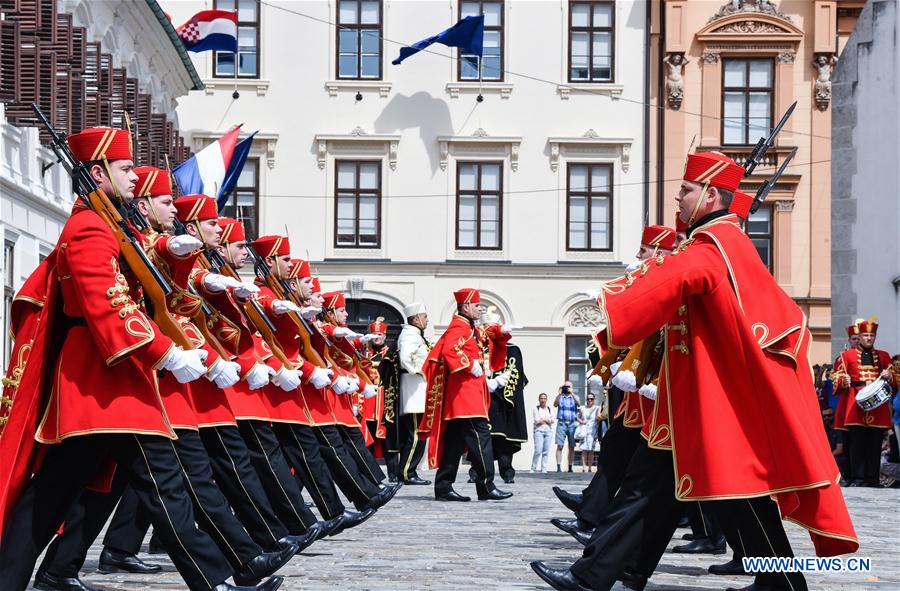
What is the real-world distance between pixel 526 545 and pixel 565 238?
24832 mm

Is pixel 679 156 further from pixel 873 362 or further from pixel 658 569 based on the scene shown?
pixel 658 569

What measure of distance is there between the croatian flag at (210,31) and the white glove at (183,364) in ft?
81.8

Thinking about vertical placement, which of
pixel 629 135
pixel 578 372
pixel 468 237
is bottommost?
pixel 578 372

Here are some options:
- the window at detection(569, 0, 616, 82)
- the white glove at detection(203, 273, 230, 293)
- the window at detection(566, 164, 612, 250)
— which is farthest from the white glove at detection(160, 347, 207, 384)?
the window at detection(569, 0, 616, 82)

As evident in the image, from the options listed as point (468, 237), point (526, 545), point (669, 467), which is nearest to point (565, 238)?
point (468, 237)

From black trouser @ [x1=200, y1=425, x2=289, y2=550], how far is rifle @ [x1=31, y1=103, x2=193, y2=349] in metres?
1.32

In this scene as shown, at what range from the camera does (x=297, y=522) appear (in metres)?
10.1

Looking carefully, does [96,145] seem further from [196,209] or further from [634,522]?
[634,522]

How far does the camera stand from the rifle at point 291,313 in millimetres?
11500

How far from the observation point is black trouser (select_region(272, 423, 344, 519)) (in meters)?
11.2

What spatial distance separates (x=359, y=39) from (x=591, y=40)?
5101mm

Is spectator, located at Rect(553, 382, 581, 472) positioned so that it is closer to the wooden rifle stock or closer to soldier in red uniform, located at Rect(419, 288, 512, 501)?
soldier in red uniform, located at Rect(419, 288, 512, 501)

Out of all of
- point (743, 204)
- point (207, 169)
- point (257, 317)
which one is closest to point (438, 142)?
point (207, 169)

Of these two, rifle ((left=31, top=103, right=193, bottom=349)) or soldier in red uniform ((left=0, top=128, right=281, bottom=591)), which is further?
rifle ((left=31, top=103, right=193, bottom=349))
